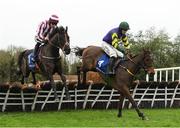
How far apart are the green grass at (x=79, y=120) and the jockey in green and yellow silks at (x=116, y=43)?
1623 mm

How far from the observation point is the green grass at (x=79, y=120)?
11523 millimetres

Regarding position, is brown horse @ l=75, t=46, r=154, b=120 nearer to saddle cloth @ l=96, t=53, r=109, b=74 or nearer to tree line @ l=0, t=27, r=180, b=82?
saddle cloth @ l=96, t=53, r=109, b=74

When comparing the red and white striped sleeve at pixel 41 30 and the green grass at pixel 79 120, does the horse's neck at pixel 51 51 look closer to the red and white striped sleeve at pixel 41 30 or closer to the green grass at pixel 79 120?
the red and white striped sleeve at pixel 41 30

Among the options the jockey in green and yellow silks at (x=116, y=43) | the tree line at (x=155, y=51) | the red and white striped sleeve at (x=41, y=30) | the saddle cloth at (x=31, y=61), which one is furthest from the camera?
the tree line at (x=155, y=51)

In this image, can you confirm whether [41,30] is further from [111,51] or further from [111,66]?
[111,66]

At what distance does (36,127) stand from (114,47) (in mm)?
4665

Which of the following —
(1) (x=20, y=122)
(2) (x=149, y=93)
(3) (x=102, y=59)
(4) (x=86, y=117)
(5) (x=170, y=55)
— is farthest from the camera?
(5) (x=170, y=55)

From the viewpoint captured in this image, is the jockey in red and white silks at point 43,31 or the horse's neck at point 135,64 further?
the jockey in red and white silks at point 43,31

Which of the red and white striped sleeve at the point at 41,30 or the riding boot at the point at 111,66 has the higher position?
the red and white striped sleeve at the point at 41,30

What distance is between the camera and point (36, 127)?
35.3ft

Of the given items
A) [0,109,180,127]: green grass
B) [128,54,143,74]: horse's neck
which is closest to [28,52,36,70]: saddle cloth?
[0,109,180,127]: green grass

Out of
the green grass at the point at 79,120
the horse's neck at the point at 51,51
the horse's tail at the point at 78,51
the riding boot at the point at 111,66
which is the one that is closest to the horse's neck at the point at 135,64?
the riding boot at the point at 111,66

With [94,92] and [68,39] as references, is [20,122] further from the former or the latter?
[94,92]

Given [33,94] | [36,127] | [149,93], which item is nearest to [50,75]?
[33,94]
